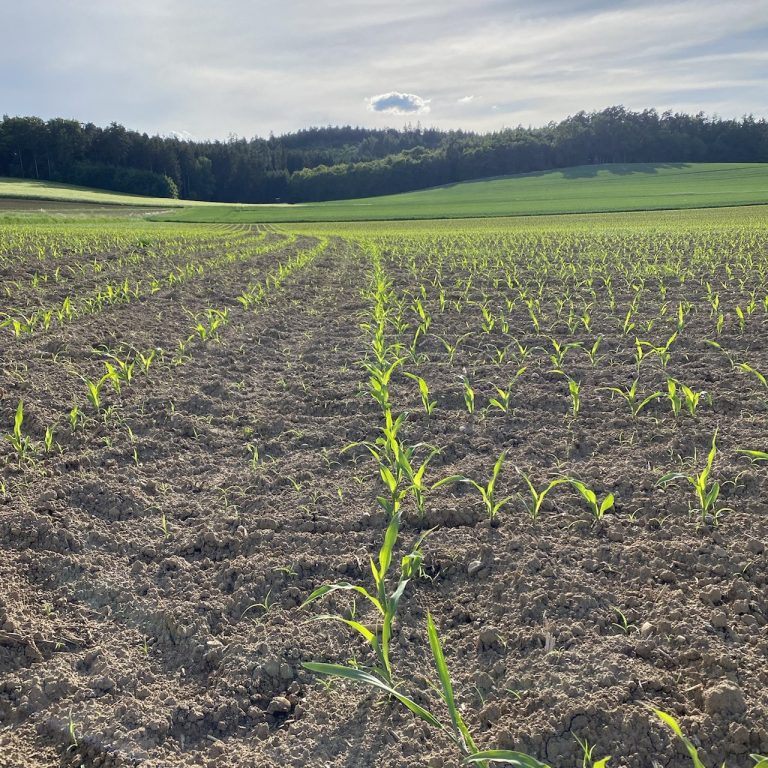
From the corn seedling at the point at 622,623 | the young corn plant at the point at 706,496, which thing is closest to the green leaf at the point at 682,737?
the corn seedling at the point at 622,623

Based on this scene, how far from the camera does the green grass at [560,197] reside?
131 feet

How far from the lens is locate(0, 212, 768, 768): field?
2.08 m

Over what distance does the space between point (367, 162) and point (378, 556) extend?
87766mm

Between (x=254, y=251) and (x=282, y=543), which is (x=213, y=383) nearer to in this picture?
(x=282, y=543)

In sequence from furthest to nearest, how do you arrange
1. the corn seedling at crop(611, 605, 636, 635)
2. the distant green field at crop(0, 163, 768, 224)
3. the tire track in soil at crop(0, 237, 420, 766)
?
the distant green field at crop(0, 163, 768, 224) < the corn seedling at crop(611, 605, 636, 635) < the tire track in soil at crop(0, 237, 420, 766)

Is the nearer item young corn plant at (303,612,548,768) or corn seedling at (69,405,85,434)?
young corn plant at (303,612,548,768)

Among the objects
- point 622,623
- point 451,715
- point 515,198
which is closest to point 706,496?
point 622,623

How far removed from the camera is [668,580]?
107 inches

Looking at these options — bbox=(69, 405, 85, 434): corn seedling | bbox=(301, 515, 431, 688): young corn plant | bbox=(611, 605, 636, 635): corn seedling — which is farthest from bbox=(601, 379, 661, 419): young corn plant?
bbox=(69, 405, 85, 434): corn seedling

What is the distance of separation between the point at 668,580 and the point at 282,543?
1892mm

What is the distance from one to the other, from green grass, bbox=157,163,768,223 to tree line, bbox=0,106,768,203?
26.7 ft

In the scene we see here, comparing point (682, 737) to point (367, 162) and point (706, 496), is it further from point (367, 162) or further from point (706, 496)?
point (367, 162)

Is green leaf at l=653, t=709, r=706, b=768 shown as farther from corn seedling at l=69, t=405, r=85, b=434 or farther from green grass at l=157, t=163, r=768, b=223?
green grass at l=157, t=163, r=768, b=223

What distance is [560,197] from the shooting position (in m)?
51.6
